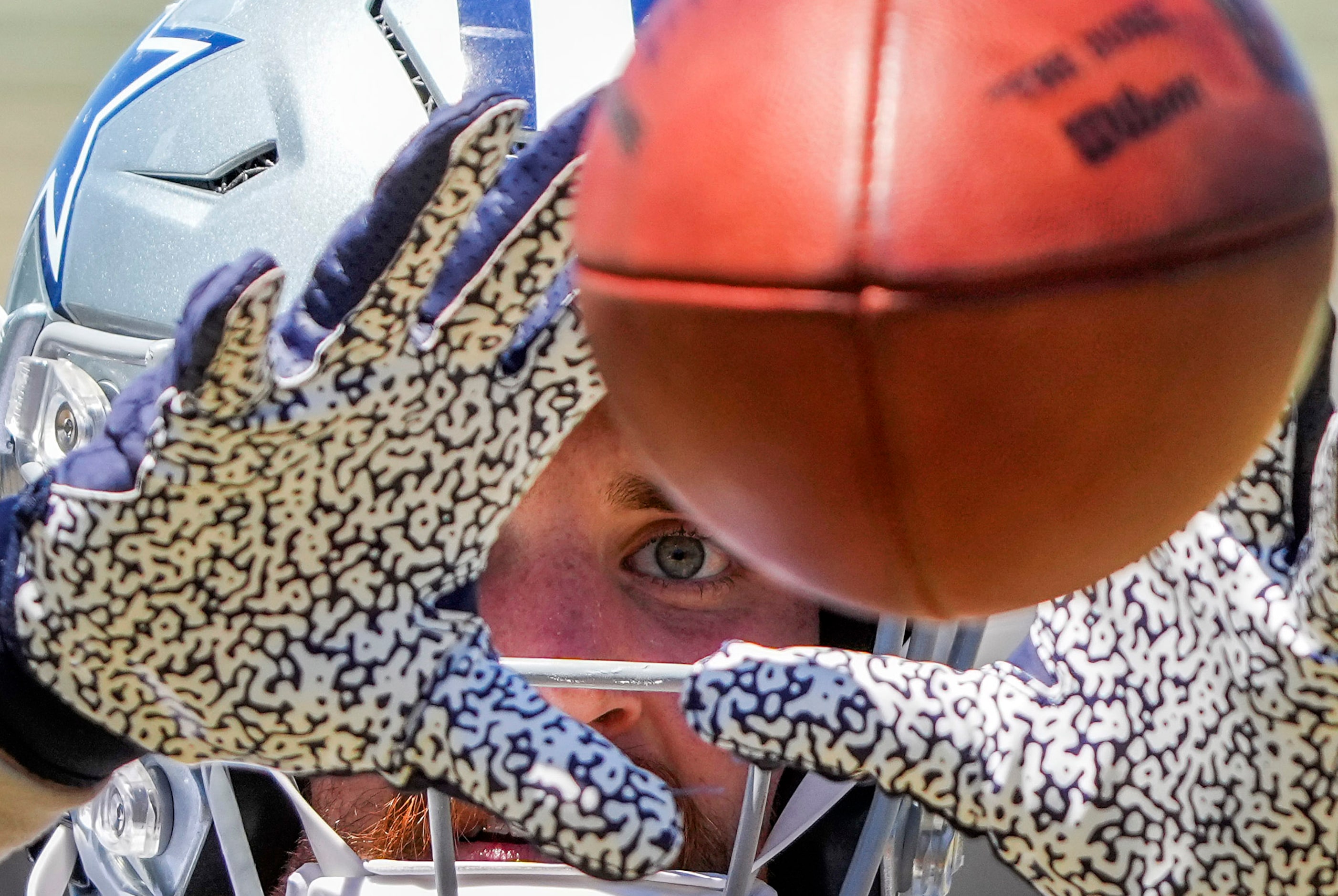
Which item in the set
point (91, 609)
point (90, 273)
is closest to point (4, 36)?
point (90, 273)

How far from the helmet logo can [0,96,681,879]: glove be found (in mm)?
583

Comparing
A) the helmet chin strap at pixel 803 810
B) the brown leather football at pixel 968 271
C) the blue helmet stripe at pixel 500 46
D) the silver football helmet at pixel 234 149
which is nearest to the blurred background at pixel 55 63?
the silver football helmet at pixel 234 149

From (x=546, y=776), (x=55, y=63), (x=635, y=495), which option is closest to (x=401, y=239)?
(x=546, y=776)

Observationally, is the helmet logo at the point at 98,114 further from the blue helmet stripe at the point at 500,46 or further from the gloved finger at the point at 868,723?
the gloved finger at the point at 868,723

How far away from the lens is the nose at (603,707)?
1427 millimetres

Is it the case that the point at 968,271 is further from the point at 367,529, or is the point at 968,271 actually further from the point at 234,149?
the point at 234,149

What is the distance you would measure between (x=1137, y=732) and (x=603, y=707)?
49 cm

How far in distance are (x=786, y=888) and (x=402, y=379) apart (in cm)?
87

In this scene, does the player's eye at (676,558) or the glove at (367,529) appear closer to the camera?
the glove at (367,529)

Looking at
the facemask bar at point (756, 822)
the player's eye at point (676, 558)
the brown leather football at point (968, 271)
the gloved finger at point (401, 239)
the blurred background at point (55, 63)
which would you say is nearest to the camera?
the brown leather football at point (968, 271)

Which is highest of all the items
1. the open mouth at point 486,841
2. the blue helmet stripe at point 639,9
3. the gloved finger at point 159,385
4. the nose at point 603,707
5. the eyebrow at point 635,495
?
the blue helmet stripe at point 639,9

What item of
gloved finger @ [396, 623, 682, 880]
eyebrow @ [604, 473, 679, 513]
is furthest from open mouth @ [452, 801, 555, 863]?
gloved finger @ [396, 623, 682, 880]

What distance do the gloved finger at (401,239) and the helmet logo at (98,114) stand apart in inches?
23.9

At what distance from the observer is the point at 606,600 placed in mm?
1456
